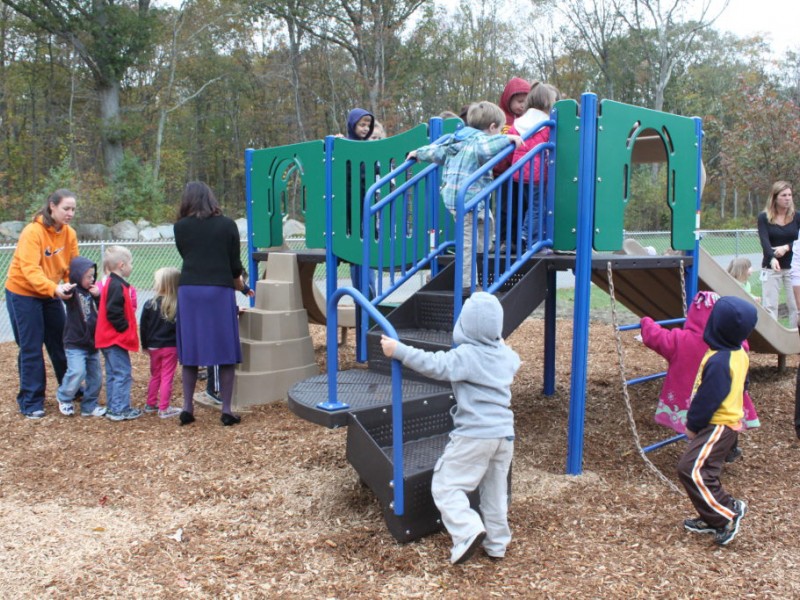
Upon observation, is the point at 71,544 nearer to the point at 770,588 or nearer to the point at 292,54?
the point at 770,588

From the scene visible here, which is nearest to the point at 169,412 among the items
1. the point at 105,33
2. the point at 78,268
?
the point at 78,268

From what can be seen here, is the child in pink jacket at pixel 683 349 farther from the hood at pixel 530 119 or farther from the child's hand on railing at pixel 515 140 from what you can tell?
the hood at pixel 530 119

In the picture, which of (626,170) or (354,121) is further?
(354,121)

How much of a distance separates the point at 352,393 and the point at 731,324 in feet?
6.14

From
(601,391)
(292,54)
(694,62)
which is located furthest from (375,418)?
(694,62)

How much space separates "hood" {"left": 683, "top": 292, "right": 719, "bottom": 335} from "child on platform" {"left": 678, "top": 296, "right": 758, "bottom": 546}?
2.17ft

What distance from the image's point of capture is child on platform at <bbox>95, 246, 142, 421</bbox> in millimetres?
5410

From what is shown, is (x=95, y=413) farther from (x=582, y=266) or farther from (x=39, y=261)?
(x=582, y=266)

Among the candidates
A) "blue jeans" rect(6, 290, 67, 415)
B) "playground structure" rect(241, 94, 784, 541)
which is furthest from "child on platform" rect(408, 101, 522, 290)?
"blue jeans" rect(6, 290, 67, 415)

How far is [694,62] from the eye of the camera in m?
38.3

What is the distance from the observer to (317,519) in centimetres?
375

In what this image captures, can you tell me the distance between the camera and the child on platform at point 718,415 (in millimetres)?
3340

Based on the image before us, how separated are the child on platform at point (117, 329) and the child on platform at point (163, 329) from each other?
4.1 inches

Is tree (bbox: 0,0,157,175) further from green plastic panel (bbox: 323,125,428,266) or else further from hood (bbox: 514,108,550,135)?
hood (bbox: 514,108,550,135)
